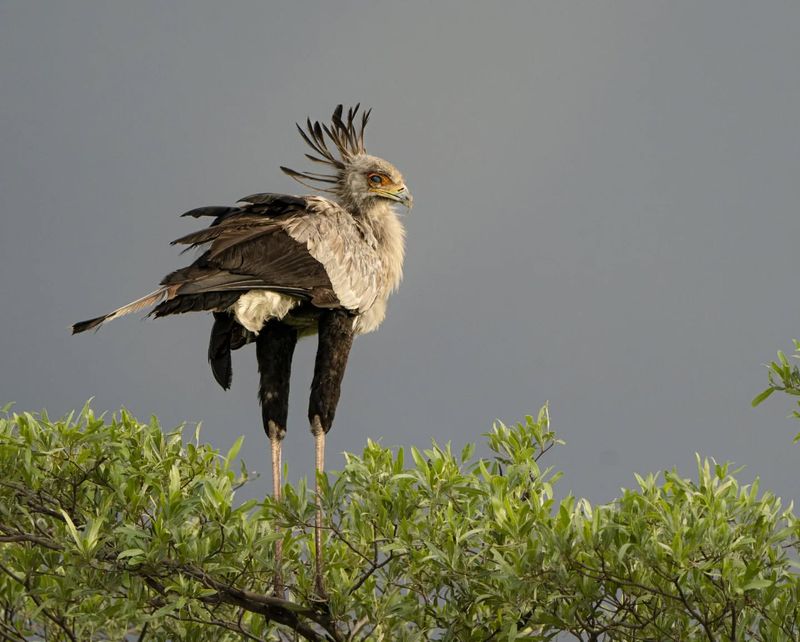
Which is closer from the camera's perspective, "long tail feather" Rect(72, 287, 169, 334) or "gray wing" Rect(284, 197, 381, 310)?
"long tail feather" Rect(72, 287, 169, 334)

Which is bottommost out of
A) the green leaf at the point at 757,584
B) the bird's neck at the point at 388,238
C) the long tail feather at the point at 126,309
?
the green leaf at the point at 757,584

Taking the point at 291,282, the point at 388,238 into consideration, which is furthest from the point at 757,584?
the point at 388,238

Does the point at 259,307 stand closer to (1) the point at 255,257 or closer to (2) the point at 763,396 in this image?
(1) the point at 255,257

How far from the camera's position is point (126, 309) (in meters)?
6.64

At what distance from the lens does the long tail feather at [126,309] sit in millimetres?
6453

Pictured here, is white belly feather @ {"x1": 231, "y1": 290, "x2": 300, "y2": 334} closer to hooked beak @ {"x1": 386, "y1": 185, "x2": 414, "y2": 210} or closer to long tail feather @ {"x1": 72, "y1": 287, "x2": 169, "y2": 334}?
long tail feather @ {"x1": 72, "y1": 287, "x2": 169, "y2": 334}

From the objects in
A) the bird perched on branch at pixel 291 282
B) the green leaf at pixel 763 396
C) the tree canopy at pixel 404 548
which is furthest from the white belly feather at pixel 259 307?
the green leaf at pixel 763 396

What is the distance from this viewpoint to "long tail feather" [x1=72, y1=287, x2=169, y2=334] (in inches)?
254

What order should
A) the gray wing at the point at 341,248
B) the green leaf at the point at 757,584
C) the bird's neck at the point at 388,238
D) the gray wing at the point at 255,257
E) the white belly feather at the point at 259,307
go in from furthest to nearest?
the bird's neck at the point at 388,238, the gray wing at the point at 341,248, the white belly feather at the point at 259,307, the gray wing at the point at 255,257, the green leaf at the point at 757,584

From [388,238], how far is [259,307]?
5.50ft

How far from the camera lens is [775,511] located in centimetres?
605

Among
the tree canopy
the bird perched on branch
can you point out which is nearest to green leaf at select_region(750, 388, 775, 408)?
the tree canopy

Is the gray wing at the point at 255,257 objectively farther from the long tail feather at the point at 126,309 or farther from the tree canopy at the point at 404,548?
the tree canopy at the point at 404,548

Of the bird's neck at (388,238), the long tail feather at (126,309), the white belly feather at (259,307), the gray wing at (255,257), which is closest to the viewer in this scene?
the long tail feather at (126,309)
